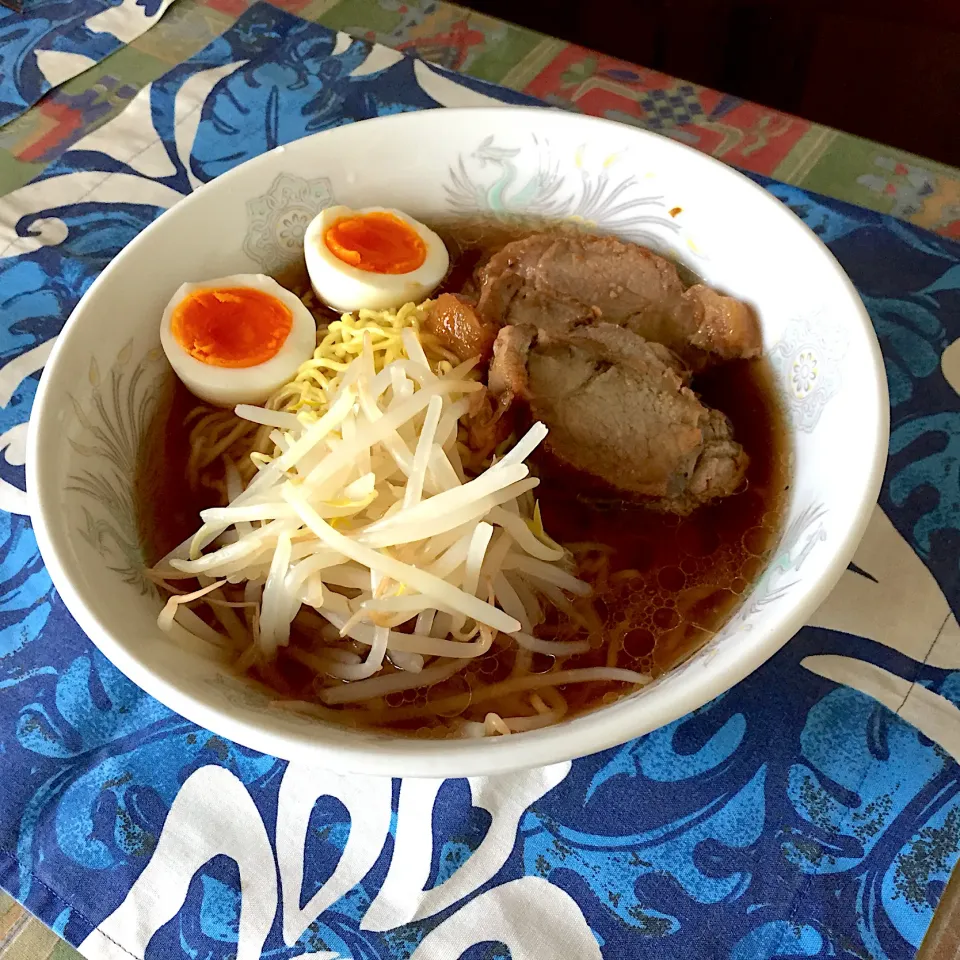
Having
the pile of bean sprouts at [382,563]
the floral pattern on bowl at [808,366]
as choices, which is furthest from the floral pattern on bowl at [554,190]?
the pile of bean sprouts at [382,563]

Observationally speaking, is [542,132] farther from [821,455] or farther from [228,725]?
[228,725]

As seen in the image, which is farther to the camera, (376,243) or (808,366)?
(376,243)

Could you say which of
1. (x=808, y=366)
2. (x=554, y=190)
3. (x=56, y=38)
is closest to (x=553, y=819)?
(x=808, y=366)

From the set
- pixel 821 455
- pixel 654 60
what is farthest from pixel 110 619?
pixel 654 60

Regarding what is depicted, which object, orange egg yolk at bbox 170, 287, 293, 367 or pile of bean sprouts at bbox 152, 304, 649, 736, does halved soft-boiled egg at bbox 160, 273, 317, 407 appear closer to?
orange egg yolk at bbox 170, 287, 293, 367

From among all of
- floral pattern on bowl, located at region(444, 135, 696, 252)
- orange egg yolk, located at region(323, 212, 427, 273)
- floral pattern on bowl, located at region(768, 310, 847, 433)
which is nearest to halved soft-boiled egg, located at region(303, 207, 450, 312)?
orange egg yolk, located at region(323, 212, 427, 273)

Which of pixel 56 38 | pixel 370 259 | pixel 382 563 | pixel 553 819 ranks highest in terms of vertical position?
pixel 56 38

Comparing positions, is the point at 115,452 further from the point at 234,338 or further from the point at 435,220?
the point at 435,220
